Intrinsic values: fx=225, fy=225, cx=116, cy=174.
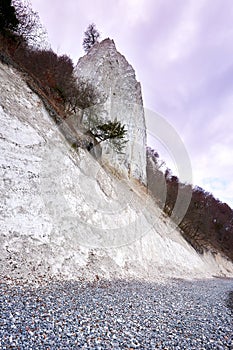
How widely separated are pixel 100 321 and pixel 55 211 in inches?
201

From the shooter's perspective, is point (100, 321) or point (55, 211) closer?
point (100, 321)

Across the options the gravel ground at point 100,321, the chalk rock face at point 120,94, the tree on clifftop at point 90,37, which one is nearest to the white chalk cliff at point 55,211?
the gravel ground at point 100,321

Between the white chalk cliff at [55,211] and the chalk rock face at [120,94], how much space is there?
10234 mm

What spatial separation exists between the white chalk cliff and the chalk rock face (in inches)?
403

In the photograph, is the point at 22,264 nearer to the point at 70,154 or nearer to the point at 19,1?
the point at 70,154

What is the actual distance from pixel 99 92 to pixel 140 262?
18.1m

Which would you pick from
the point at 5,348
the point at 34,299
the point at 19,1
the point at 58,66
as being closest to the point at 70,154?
the point at 34,299

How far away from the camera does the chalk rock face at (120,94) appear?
24.5 m

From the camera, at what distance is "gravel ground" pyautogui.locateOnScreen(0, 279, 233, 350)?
3.77 metres

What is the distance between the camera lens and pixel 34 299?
511 cm

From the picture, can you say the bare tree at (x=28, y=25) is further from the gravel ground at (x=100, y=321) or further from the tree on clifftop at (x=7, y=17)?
the gravel ground at (x=100, y=321)

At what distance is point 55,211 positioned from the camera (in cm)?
903

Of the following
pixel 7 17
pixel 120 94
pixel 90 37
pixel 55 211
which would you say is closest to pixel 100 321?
pixel 55 211

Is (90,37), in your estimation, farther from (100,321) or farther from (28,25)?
(100,321)
